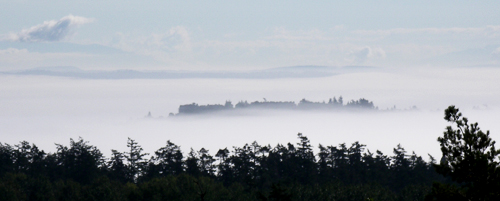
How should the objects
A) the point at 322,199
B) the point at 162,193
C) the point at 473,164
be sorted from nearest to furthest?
1. the point at 473,164
2. the point at 322,199
3. the point at 162,193

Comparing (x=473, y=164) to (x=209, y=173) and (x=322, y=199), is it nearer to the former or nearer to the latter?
(x=322, y=199)

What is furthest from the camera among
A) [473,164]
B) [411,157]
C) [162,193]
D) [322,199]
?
[411,157]

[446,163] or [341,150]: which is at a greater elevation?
[446,163]

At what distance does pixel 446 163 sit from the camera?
2867 cm

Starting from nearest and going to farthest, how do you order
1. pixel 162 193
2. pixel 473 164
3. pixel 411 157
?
pixel 473 164, pixel 162 193, pixel 411 157

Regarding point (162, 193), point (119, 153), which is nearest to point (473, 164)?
point (162, 193)

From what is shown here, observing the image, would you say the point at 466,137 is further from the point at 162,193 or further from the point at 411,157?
the point at 411,157

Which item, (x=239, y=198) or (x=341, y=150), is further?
(x=341, y=150)

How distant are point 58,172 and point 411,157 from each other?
72.6 m

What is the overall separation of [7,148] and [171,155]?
114 ft

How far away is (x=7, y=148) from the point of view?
398ft

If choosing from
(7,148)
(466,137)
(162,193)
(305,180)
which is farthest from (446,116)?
(7,148)

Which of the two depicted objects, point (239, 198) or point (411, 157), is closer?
point (239, 198)

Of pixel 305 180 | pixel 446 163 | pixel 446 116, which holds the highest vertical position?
pixel 446 116
